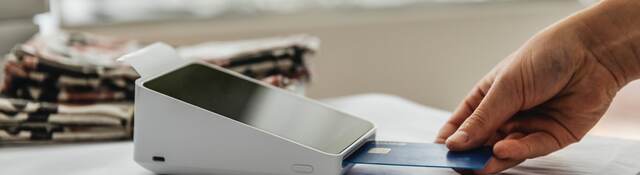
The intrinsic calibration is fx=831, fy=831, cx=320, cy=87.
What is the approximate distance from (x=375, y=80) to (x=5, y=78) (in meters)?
0.96

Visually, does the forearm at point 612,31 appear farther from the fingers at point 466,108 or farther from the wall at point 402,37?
the wall at point 402,37

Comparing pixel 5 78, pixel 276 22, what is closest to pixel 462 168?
pixel 5 78

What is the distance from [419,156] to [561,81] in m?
0.17

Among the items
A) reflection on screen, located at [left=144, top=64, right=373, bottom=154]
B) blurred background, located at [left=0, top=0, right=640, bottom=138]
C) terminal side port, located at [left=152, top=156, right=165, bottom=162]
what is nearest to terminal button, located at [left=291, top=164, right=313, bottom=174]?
reflection on screen, located at [left=144, top=64, right=373, bottom=154]

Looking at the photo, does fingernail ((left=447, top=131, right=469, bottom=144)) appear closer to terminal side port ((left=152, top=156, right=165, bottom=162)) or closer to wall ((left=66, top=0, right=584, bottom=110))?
terminal side port ((left=152, top=156, right=165, bottom=162))

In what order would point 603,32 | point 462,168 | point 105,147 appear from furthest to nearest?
point 105,147
point 603,32
point 462,168

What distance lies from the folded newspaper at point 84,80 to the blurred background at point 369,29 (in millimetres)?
428

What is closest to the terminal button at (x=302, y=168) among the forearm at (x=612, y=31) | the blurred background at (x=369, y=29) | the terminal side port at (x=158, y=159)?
the terminal side port at (x=158, y=159)

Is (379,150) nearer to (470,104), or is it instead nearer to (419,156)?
(419,156)

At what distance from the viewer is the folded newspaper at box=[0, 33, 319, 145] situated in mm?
1027

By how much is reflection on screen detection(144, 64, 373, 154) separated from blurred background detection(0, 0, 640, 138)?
91 cm

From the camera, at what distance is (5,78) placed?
1122mm

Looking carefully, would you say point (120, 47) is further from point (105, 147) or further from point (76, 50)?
point (105, 147)

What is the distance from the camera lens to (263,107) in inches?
32.0
